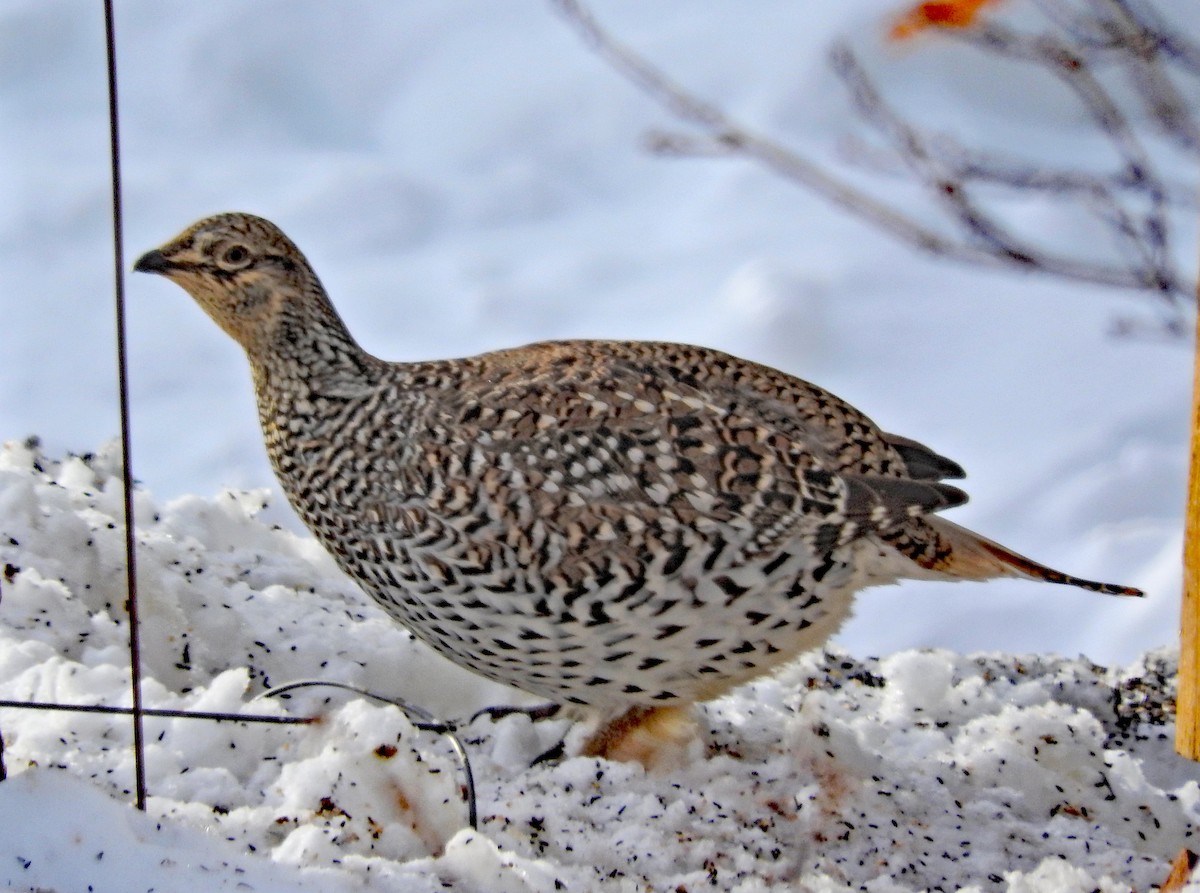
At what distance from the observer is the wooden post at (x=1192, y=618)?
272 centimetres

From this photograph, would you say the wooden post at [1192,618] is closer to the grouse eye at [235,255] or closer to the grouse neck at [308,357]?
the grouse neck at [308,357]

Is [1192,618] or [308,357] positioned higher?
[308,357]

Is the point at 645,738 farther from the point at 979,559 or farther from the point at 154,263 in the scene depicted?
the point at 154,263

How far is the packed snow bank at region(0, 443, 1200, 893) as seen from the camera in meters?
2.05

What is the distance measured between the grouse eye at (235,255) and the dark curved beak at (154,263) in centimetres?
10

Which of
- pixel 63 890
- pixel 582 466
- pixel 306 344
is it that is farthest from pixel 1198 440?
pixel 63 890

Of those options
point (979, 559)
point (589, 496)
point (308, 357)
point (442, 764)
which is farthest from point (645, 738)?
point (308, 357)

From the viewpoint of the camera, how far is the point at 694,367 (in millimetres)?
2844

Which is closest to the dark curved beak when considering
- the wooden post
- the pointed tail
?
the pointed tail

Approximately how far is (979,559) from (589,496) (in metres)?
0.82

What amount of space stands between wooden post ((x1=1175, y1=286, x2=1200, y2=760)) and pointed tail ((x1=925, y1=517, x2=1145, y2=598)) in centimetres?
22

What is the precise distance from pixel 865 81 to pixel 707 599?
1.02 metres

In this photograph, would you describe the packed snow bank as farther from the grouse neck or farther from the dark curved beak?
the dark curved beak

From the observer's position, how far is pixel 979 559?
9.41ft
